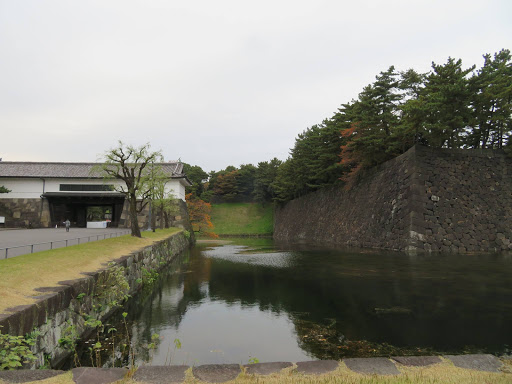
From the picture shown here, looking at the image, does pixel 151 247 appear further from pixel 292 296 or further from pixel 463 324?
pixel 463 324

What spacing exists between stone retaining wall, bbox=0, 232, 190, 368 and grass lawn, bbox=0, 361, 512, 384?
3.93ft

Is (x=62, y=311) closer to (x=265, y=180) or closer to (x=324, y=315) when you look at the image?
(x=324, y=315)

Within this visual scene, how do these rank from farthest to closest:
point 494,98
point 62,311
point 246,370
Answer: point 494,98 < point 62,311 < point 246,370

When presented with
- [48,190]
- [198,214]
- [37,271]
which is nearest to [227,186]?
[198,214]

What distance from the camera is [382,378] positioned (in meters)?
3.23

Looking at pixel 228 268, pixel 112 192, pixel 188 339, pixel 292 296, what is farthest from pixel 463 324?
pixel 112 192

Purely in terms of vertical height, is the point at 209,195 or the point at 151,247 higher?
the point at 209,195

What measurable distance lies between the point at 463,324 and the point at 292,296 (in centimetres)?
415

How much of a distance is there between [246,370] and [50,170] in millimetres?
35772

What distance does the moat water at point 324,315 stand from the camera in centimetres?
552

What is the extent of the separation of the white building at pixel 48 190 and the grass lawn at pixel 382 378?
28057mm

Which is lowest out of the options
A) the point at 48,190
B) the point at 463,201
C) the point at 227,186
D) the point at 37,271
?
the point at 37,271

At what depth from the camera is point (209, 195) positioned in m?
59.2

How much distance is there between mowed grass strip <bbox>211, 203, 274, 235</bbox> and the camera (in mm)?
52312
